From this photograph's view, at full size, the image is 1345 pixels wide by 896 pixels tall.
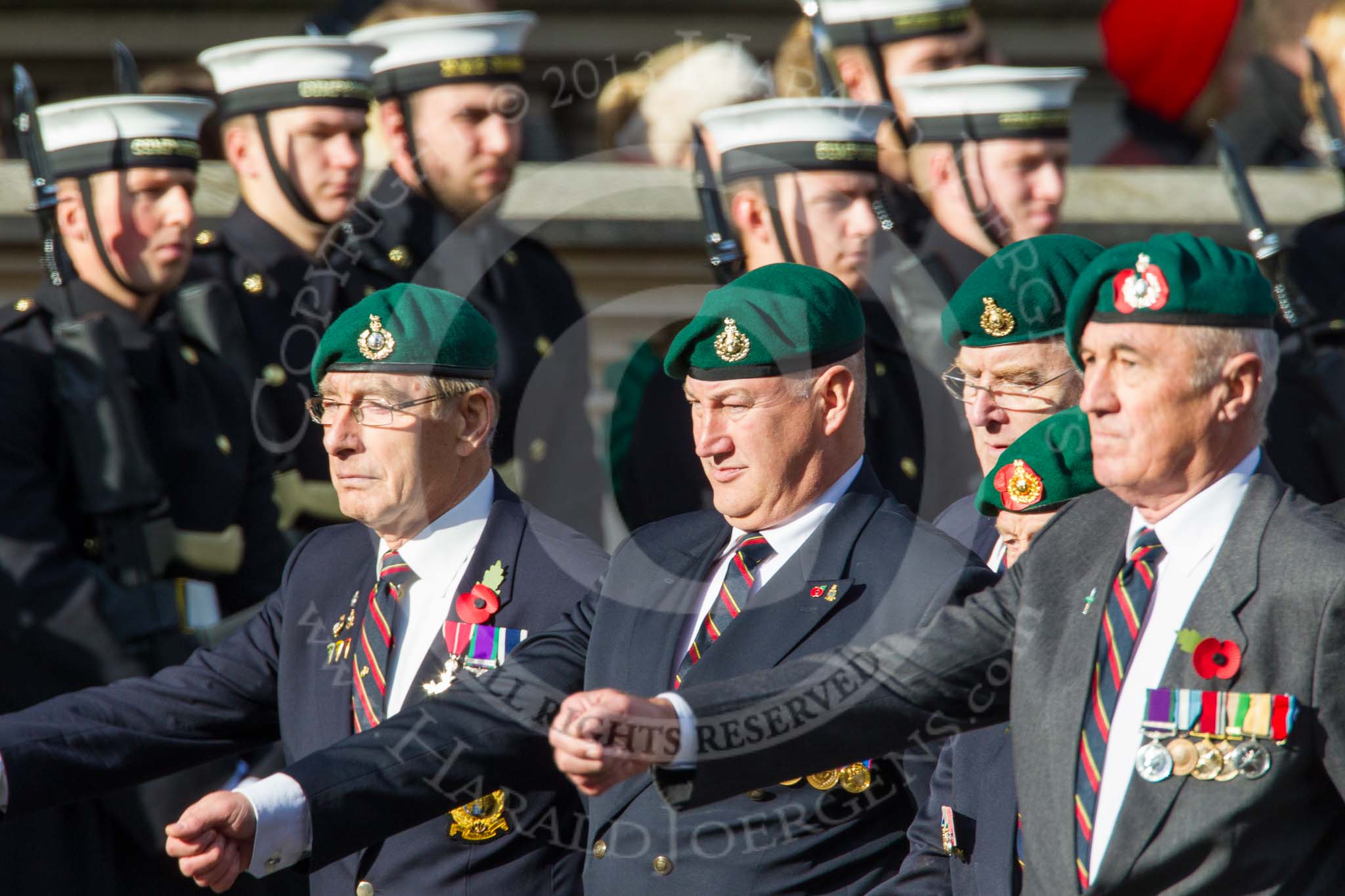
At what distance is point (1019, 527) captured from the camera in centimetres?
421

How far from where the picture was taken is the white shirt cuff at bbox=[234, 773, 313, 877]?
3.88 metres

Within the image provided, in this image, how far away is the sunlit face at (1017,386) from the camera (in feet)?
15.0

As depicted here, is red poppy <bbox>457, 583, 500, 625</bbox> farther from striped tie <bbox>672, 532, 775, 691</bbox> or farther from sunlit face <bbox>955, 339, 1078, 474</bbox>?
sunlit face <bbox>955, 339, 1078, 474</bbox>

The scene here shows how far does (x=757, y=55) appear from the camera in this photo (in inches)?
452

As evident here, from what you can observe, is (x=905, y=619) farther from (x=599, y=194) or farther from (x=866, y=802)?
(x=599, y=194)

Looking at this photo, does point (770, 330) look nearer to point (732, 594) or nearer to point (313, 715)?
point (732, 594)

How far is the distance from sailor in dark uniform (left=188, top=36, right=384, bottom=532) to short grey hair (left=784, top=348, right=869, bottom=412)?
2522mm

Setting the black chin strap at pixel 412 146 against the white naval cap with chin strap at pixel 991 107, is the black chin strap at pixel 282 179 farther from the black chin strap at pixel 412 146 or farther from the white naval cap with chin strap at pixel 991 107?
the white naval cap with chin strap at pixel 991 107

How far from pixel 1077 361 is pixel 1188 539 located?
1.09ft

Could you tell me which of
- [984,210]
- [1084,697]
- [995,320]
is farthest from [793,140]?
[1084,697]

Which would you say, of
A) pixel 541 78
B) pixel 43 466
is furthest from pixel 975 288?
pixel 541 78

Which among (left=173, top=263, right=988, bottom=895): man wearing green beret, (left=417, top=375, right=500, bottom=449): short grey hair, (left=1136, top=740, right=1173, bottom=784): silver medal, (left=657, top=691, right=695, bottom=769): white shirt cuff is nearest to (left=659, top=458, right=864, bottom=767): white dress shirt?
(left=173, top=263, right=988, bottom=895): man wearing green beret

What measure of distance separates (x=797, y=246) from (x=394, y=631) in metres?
2.04

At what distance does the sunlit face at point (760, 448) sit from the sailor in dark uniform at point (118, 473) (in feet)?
6.93
